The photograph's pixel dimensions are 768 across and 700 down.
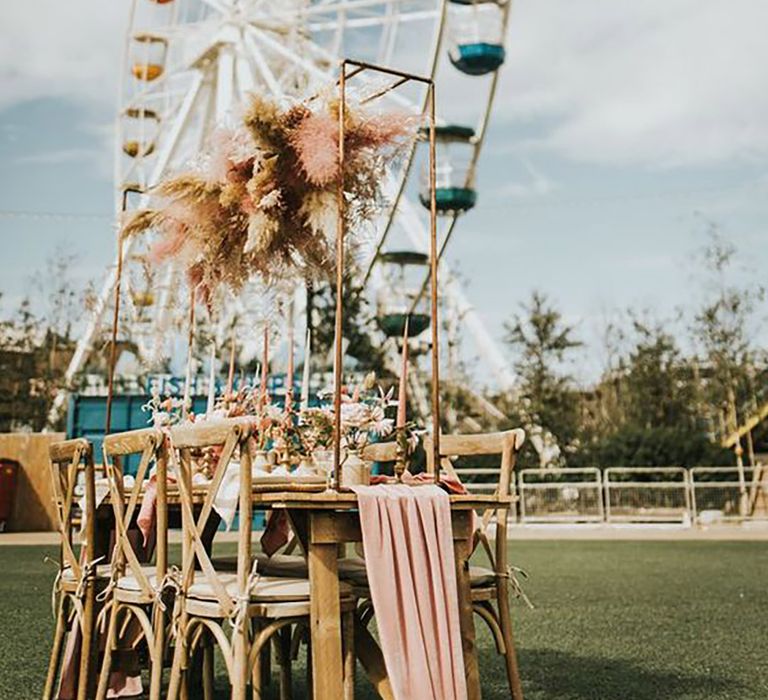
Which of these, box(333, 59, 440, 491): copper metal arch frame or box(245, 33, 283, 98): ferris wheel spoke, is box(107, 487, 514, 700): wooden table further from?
box(245, 33, 283, 98): ferris wheel spoke

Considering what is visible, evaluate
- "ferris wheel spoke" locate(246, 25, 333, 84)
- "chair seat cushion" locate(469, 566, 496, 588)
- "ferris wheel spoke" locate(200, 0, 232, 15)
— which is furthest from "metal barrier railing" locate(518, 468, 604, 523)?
"chair seat cushion" locate(469, 566, 496, 588)

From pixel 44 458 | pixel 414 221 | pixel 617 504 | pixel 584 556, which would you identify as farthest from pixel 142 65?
pixel 584 556

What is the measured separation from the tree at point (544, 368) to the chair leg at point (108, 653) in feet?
64.0

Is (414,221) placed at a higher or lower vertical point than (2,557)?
higher

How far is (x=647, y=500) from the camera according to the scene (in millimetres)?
16969

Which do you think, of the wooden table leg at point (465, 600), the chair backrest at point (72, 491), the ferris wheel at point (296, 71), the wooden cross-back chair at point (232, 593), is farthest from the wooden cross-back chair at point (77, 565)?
the ferris wheel at point (296, 71)

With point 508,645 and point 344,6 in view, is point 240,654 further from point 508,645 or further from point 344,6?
point 344,6

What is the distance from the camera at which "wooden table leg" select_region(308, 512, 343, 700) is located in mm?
2684

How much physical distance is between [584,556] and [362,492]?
893 cm

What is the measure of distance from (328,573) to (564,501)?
14.8 meters

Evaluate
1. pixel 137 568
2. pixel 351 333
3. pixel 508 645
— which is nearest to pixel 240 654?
pixel 137 568

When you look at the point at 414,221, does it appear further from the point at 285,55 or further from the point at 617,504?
the point at 617,504

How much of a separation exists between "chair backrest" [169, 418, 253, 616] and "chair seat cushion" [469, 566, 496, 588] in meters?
0.96

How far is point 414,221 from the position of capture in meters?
21.5
